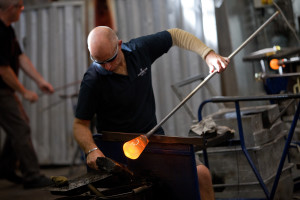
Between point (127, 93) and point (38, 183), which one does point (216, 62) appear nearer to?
point (127, 93)

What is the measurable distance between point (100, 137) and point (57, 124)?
3712 millimetres

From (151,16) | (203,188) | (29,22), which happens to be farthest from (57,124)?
(203,188)

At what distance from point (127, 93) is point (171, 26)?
2367mm

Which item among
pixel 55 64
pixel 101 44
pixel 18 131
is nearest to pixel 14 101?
pixel 18 131

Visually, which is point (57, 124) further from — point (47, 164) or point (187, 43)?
point (187, 43)

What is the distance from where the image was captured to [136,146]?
1681mm

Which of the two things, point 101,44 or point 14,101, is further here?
point 14,101

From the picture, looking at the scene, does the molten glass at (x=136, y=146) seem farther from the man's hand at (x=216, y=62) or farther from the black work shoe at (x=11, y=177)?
the black work shoe at (x=11, y=177)

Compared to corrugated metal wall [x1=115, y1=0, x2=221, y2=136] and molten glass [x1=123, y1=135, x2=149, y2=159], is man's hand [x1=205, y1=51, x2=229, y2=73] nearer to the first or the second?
molten glass [x1=123, y1=135, x2=149, y2=159]

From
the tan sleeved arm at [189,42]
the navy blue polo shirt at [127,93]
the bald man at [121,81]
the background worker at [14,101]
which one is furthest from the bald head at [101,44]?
the background worker at [14,101]

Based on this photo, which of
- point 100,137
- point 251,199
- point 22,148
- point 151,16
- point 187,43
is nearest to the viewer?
point 100,137

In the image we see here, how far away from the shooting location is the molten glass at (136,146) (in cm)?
168

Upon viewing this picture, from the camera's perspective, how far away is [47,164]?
5.64 meters

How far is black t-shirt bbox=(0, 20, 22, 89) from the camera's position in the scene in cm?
351
